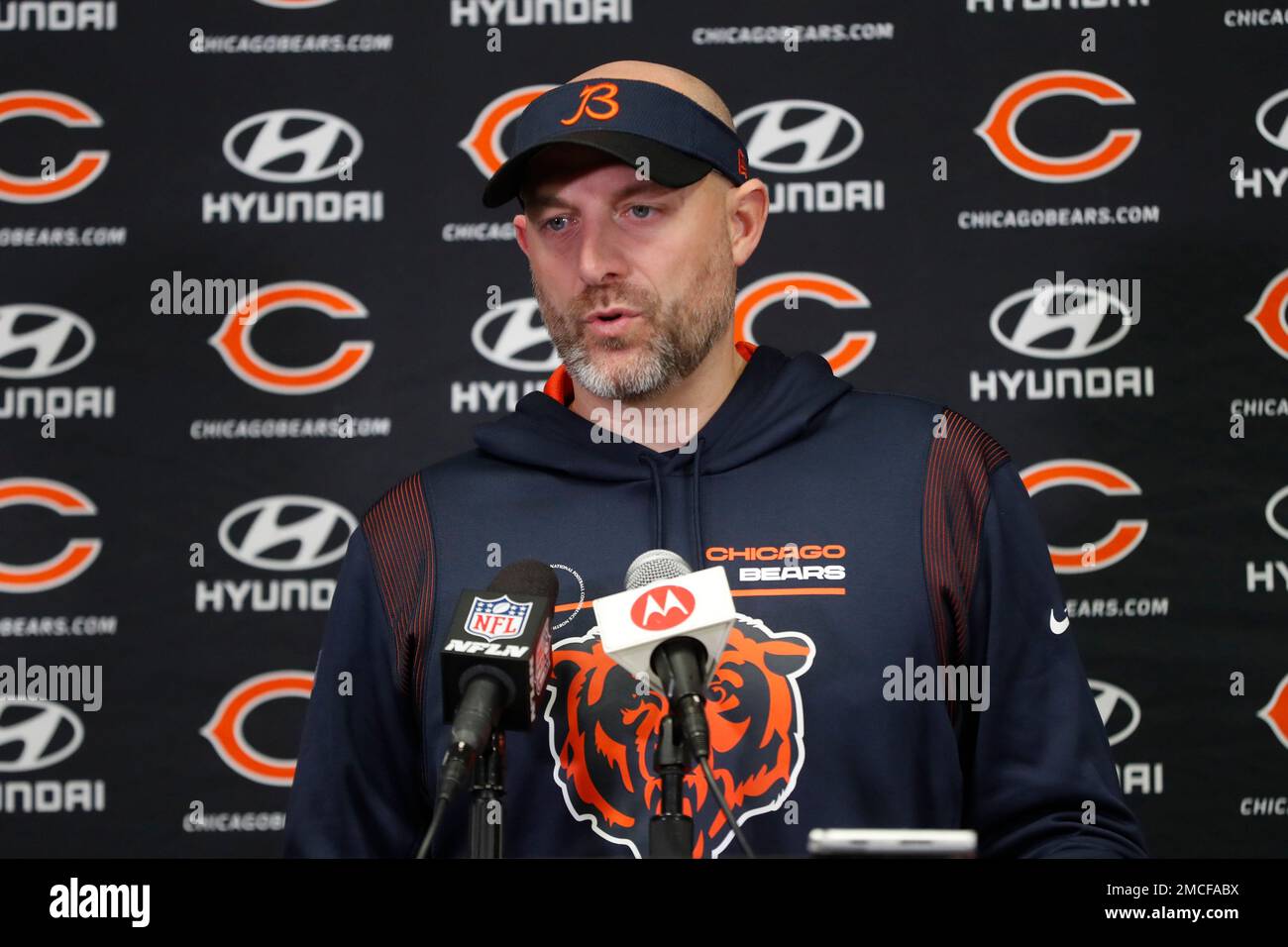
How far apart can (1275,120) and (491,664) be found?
2.22m

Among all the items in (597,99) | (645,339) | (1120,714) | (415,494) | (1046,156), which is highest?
(1046,156)

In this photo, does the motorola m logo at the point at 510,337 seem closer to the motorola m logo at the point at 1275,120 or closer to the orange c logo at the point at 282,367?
the orange c logo at the point at 282,367

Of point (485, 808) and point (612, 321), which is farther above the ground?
point (612, 321)

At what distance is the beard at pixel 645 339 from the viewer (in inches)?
64.6

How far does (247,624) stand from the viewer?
8.68 ft

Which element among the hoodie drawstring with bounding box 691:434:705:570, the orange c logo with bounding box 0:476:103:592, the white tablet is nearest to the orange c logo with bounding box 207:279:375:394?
the orange c logo with bounding box 0:476:103:592

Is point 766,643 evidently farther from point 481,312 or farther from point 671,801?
point 481,312

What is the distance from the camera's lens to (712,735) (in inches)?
58.1

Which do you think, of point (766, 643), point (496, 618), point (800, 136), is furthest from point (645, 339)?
point (800, 136)

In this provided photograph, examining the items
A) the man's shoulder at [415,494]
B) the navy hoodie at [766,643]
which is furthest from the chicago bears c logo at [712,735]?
the man's shoulder at [415,494]

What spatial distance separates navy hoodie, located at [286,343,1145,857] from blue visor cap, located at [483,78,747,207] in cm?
29

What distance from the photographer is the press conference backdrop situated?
2.60 meters

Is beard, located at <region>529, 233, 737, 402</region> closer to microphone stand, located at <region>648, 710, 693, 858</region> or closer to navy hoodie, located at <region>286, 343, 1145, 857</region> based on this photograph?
navy hoodie, located at <region>286, 343, 1145, 857</region>

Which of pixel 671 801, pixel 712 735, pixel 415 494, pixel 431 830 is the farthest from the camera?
pixel 415 494
